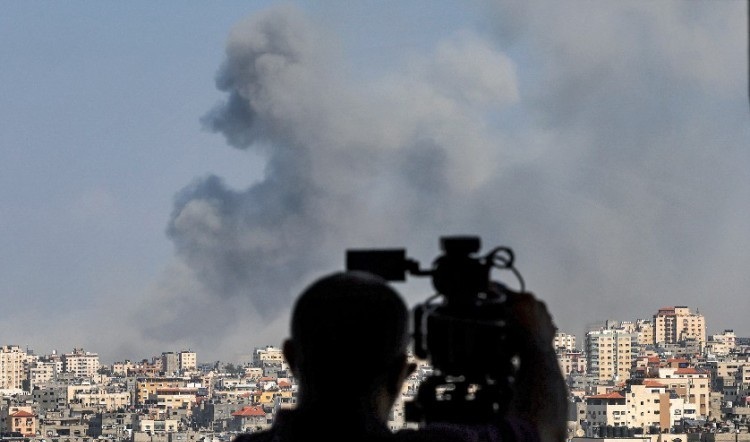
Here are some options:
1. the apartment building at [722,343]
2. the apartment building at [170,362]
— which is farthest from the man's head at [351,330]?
the apartment building at [170,362]

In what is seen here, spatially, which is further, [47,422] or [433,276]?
[47,422]

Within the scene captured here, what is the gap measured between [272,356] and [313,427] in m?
46.7

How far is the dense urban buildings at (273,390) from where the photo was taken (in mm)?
29234

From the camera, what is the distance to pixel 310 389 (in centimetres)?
93

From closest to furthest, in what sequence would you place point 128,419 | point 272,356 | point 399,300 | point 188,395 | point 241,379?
point 399,300, point 128,419, point 188,395, point 241,379, point 272,356

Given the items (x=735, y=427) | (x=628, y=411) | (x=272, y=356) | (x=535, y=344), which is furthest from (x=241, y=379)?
(x=535, y=344)

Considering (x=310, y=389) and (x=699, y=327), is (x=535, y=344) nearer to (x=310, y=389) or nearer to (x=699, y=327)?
(x=310, y=389)

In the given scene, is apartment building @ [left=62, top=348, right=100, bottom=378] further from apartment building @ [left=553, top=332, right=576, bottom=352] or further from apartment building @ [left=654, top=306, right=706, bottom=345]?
apartment building @ [left=654, top=306, right=706, bottom=345]

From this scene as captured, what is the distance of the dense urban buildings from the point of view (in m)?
29.2

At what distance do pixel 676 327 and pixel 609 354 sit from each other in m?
5.10

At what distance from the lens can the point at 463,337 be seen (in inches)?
35.7

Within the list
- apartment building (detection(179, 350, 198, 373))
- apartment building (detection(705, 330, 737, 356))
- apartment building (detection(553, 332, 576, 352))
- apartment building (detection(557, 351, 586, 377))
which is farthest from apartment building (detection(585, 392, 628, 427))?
apartment building (detection(179, 350, 198, 373))

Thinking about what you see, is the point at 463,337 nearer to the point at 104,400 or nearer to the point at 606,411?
the point at 606,411

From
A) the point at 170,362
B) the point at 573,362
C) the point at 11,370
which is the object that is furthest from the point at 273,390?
the point at 170,362
